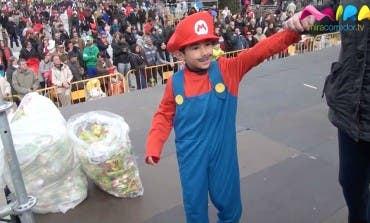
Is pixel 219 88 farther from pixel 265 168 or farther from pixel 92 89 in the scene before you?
pixel 92 89

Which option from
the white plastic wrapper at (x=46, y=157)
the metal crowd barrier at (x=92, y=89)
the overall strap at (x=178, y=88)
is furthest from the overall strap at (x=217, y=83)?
the metal crowd barrier at (x=92, y=89)

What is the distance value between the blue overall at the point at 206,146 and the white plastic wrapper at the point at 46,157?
3.95ft

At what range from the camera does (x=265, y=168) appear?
3766 mm

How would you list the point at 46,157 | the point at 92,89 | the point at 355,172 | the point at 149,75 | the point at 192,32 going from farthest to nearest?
the point at 149,75
the point at 92,89
the point at 46,157
the point at 192,32
the point at 355,172

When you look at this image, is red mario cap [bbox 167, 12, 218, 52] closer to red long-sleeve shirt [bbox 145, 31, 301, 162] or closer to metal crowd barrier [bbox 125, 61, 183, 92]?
red long-sleeve shirt [bbox 145, 31, 301, 162]

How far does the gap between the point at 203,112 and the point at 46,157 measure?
56.9 inches

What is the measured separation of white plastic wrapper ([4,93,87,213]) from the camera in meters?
3.02

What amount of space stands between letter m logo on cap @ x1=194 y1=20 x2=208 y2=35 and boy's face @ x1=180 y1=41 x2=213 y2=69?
0.18 ft

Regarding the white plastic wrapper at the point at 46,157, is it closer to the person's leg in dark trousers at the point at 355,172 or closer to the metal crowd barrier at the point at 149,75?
the person's leg in dark trousers at the point at 355,172

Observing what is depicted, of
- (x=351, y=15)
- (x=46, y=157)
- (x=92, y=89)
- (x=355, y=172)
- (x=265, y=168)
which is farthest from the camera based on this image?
(x=92, y=89)

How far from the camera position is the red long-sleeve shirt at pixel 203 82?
2.20 metres

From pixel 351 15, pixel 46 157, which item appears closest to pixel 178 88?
pixel 351 15

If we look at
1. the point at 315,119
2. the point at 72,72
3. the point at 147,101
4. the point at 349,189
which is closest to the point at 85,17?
the point at 72,72

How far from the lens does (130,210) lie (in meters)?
3.27
